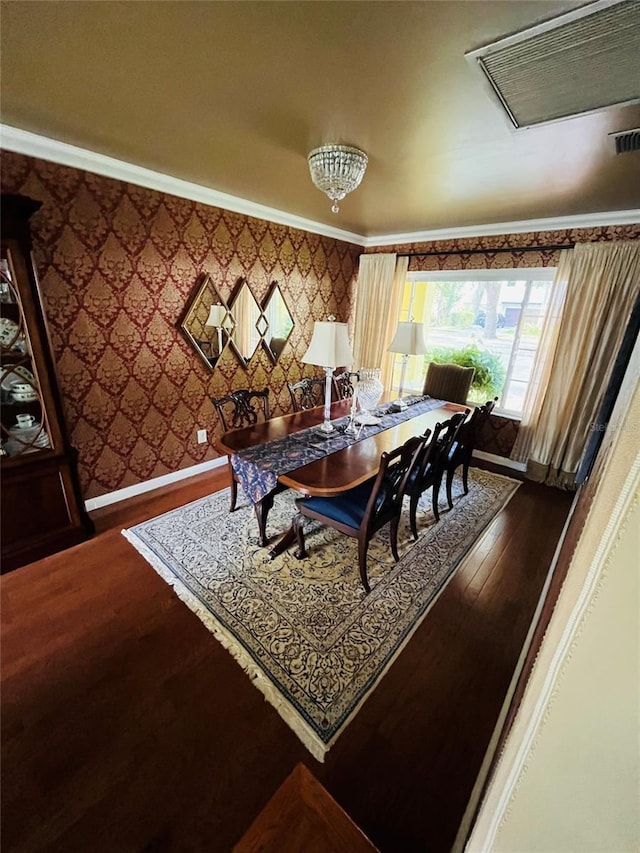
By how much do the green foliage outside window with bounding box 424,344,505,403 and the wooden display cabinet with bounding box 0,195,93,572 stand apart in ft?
12.5

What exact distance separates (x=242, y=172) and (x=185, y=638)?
2896mm

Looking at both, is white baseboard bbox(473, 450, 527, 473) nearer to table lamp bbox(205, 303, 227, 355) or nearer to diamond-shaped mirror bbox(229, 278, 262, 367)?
diamond-shaped mirror bbox(229, 278, 262, 367)

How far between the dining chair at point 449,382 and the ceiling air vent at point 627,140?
6.64ft

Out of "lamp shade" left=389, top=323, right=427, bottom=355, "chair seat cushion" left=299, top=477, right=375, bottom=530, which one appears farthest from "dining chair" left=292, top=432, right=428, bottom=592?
"lamp shade" left=389, top=323, right=427, bottom=355

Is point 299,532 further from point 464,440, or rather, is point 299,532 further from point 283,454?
point 464,440

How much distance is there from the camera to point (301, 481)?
1820 millimetres

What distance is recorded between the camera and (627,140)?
1.58 m

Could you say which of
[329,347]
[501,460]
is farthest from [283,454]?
[501,460]

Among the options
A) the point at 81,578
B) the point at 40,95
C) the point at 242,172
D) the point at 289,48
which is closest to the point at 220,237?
the point at 242,172

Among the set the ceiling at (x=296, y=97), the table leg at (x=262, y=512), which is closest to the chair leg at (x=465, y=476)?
the table leg at (x=262, y=512)

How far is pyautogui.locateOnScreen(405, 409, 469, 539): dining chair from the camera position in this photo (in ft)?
7.24

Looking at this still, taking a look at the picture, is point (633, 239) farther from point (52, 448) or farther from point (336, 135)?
point (52, 448)

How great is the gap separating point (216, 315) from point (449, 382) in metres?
2.46

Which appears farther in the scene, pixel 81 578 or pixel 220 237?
pixel 220 237
